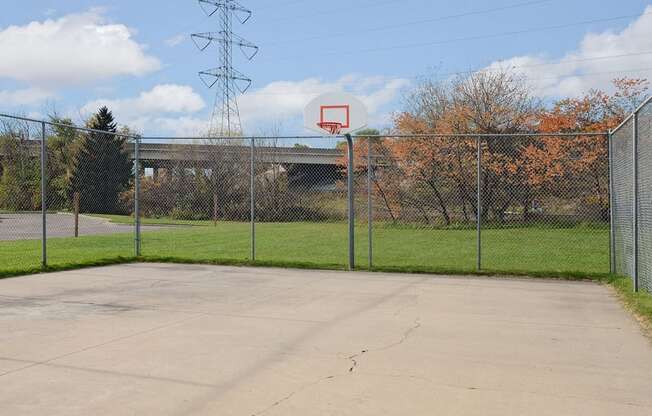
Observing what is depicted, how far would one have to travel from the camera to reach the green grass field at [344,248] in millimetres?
11742

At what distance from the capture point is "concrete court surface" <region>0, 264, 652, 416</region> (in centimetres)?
402

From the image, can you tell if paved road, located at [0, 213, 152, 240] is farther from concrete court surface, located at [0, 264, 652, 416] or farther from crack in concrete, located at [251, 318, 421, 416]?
crack in concrete, located at [251, 318, 421, 416]

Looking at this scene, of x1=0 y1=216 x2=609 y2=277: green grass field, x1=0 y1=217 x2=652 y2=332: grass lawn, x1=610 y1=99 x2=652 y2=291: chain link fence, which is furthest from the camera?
x1=0 y1=216 x2=609 y2=277: green grass field

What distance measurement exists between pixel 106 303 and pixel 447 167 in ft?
47.1

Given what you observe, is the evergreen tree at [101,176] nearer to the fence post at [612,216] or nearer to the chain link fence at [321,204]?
the chain link fence at [321,204]

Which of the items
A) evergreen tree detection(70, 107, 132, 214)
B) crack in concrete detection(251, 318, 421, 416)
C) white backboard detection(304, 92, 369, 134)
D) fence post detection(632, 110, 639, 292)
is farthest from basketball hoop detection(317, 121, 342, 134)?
evergreen tree detection(70, 107, 132, 214)

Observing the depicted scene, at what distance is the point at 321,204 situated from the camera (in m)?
17.2

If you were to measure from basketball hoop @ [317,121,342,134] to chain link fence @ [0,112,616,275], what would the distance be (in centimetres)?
251

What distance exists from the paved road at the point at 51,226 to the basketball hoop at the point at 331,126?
6.52m

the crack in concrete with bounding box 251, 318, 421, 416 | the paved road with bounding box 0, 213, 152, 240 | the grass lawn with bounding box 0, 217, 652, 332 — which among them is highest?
the paved road with bounding box 0, 213, 152, 240

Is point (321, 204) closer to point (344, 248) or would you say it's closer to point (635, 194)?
point (344, 248)

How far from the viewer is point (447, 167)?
66.3ft

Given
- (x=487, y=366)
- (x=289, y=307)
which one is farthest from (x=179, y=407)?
(x=289, y=307)

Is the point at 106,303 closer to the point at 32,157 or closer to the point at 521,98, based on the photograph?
the point at 32,157
